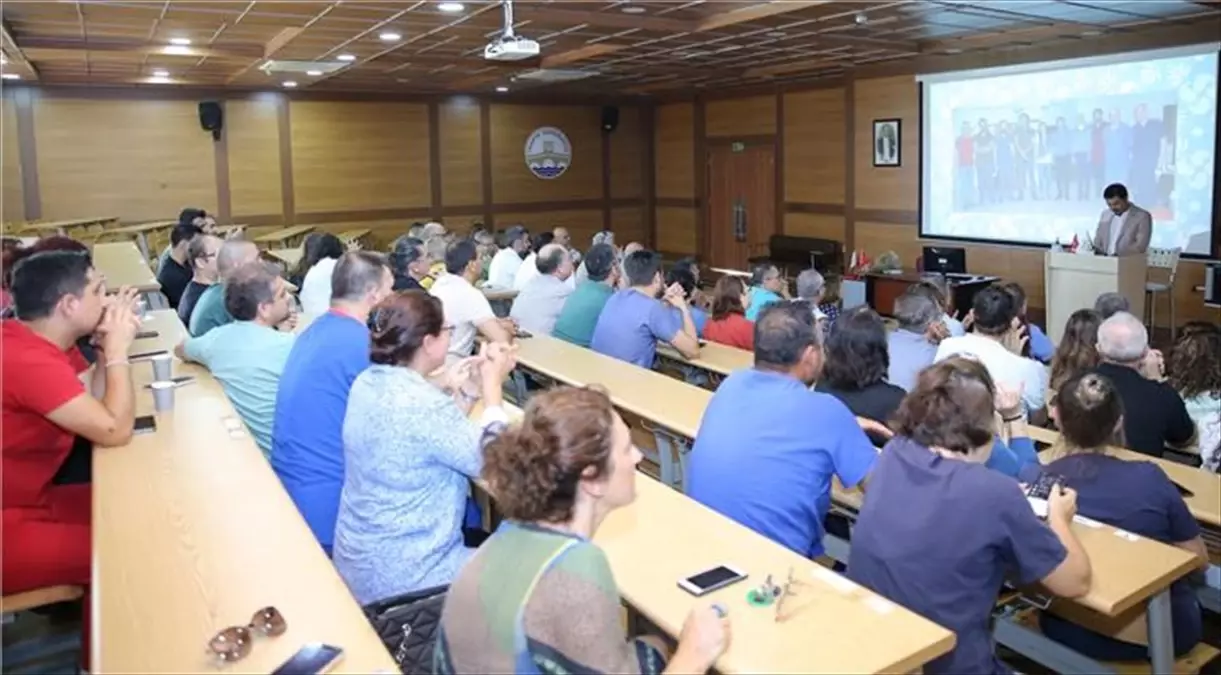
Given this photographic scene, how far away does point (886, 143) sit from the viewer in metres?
11.2

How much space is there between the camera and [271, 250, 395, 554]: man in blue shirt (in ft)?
9.58

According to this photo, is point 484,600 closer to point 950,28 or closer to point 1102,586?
point 1102,586

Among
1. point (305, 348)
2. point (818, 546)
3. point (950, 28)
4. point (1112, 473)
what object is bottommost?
point (818, 546)

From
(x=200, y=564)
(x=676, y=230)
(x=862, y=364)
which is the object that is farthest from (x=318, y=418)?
(x=676, y=230)

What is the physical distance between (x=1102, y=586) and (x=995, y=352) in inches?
72.1

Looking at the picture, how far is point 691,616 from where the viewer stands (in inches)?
67.0

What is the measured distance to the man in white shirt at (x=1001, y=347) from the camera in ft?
12.8

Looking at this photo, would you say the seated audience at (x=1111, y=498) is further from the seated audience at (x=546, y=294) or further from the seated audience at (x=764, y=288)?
the seated audience at (x=546, y=294)

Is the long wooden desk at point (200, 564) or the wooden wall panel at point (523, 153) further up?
the wooden wall panel at point (523, 153)

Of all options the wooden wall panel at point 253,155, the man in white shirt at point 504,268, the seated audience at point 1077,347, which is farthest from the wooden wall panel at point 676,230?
the seated audience at point 1077,347

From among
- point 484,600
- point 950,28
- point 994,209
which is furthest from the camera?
point 994,209

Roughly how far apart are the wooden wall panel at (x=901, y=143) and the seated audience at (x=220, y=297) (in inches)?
322

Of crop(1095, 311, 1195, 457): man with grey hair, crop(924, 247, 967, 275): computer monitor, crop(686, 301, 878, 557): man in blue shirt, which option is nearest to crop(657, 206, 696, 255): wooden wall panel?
crop(924, 247, 967, 275): computer monitor

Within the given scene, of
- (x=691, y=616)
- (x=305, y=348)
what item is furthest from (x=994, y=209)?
(x=691, y=616)
